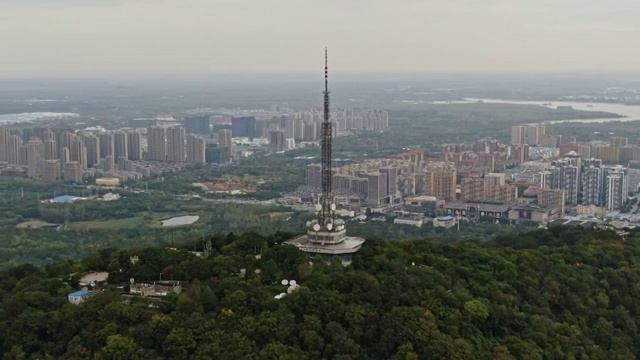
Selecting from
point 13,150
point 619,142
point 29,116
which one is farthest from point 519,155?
point 29,116

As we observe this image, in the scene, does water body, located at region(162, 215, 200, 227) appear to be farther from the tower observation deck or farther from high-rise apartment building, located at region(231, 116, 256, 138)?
high-rise apartment building, located at region(231, 116, 256, 138)

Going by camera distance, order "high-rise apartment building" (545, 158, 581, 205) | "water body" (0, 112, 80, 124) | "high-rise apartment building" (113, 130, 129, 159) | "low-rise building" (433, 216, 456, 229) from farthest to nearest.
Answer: "water body" (0, 112, 80, 124), "high-rise apartment building" (113, 130, 129, 159), "high-rise apartment building" (545, 158, 581, 205), "low-rise building" (433, 216, 456, 229)

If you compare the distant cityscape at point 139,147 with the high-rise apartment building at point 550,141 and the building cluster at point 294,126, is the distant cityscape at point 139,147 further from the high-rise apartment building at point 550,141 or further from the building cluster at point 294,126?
the high-rise apartment building at point 550,141

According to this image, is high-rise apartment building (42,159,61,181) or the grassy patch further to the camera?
high-rise apartment building (42,159,61,181)

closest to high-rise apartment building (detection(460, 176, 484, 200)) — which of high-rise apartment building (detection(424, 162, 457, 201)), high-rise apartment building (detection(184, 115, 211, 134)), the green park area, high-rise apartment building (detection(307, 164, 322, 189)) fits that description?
high-rise apartment building (detection(424, 162, 457, 201))

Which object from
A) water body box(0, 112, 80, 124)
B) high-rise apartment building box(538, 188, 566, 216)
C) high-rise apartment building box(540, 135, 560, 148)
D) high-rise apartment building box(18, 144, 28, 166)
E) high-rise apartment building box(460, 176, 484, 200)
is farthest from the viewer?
water body box(0, 112, 80, 124)

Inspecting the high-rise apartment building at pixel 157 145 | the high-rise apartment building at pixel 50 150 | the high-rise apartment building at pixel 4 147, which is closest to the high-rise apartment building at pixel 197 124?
the high-rise apartment building at pixel 157 145
